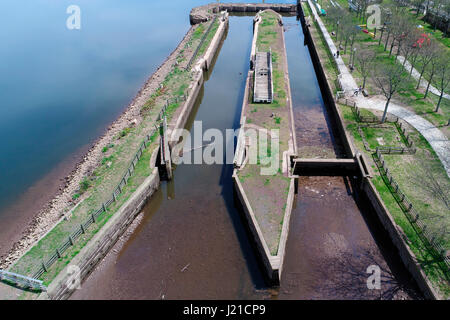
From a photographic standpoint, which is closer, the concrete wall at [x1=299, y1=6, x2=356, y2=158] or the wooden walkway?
the concrete wall at [x1=299, y1=6, x2=356, y2=158]

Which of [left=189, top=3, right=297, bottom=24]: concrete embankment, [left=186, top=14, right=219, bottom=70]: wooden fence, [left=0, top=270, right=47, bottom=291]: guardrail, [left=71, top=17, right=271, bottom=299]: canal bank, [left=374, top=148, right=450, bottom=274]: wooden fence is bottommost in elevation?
[left=71, top=17, right=271, bottom=299]: canal bank

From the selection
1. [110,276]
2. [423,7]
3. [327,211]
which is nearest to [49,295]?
[110,276]

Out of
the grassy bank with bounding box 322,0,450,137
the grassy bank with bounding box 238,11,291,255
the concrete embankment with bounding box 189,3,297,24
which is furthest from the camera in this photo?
the concrete embankment with bounding box 189,3,297,24

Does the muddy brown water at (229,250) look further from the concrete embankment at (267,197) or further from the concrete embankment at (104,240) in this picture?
the concrete embankment at (267,197)

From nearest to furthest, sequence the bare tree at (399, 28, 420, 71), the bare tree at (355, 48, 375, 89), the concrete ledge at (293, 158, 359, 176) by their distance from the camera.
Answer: the concrete ledge at (293, 158, 359, 176), the bare tree at (355, 48, 375, 89), the bare tree at (399, 28, 420, 71)

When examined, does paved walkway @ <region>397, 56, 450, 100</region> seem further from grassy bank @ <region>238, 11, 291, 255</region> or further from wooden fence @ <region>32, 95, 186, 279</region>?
wooden fence @ <region>32, 95, 186, 279</region>

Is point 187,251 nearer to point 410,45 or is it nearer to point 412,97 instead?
point 412,97

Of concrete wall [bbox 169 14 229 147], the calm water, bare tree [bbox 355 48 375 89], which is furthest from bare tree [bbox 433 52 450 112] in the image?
the calm water

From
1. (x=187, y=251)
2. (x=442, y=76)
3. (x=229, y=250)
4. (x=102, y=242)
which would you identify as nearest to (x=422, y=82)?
(x=442, y=76)
